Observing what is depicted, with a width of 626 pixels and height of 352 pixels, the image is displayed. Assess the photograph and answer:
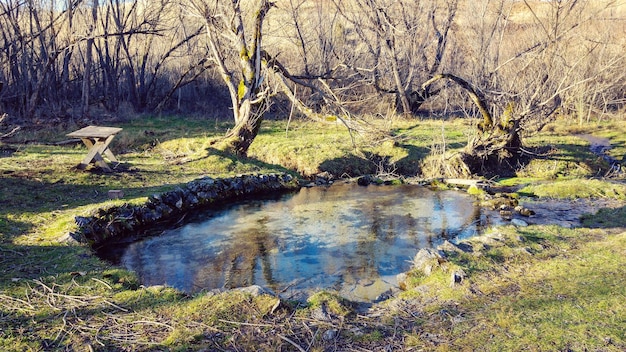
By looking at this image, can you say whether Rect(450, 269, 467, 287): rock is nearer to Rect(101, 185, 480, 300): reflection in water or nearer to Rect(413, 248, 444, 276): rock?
Rect(413, 248, 444, 276): rock

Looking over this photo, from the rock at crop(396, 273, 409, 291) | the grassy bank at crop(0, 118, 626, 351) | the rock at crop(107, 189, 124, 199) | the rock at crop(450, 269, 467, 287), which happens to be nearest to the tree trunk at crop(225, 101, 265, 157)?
the grassy bank at crop(0, 118, 626, 351)

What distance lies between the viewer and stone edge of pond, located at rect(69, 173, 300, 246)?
8141 millimetres

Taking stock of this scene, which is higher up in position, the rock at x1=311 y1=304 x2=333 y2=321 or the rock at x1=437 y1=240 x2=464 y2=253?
the rock at x1=437 y1=240 x2=464 y2=253

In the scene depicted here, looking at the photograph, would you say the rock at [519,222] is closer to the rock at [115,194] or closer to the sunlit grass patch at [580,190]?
the sunlit grass patch at [580,190]

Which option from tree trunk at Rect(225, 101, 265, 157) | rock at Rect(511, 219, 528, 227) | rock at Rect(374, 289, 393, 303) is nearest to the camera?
rock at Rect(374, 289, 393, 303)

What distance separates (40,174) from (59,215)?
252 cm

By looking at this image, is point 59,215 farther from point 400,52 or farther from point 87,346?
point 400,52

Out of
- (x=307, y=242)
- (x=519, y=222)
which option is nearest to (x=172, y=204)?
(x=307, y=242)

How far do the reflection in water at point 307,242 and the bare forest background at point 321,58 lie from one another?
5831 mm

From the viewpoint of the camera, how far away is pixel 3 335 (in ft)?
14.5

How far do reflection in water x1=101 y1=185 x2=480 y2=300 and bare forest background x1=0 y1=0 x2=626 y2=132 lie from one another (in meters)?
5.83

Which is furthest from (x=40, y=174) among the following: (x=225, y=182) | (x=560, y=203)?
(x=560, y=203)

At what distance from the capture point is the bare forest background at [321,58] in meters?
18.3

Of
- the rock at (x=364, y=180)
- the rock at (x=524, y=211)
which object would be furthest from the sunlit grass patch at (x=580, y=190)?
the rock at (x=364, y=180)
